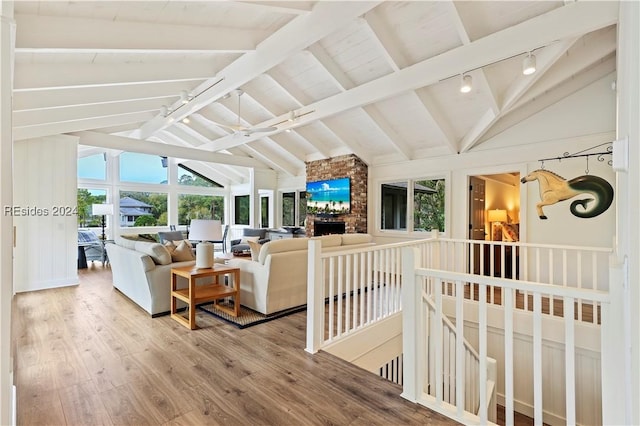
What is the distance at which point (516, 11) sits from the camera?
3092 mm

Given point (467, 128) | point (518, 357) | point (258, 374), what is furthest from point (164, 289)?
point (467, 128)

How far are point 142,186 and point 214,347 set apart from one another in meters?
7.95

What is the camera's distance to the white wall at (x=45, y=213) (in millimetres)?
4926

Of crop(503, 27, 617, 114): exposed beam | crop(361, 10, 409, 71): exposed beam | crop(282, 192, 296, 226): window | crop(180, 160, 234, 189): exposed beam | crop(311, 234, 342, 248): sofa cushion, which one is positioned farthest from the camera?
crop(180, 160, 234, 189): exposed beam

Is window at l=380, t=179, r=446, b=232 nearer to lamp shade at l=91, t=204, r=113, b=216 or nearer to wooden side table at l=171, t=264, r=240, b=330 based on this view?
wooden side table at l=171, t=264, r=240, b=330

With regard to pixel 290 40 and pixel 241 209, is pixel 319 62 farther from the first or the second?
pixel 241 209

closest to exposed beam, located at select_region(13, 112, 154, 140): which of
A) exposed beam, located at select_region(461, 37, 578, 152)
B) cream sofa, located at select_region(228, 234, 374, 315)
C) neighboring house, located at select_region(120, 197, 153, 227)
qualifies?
cream sofa, located at select_region(228, 234, 374, 315)

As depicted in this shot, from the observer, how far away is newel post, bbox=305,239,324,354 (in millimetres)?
2799

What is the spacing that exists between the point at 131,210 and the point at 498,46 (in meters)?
9.63

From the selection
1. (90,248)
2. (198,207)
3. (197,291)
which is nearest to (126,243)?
(197,291)

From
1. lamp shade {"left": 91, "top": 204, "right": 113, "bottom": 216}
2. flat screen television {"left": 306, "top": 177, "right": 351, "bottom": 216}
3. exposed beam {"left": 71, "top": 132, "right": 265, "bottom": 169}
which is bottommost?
lamp shade {"left": 91, "top": 204, "right": 113, "bottom": 216}

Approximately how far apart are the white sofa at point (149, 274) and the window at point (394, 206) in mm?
4321

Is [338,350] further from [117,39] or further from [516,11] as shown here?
[516,11]

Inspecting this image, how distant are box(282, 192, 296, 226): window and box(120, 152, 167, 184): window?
3.83 m
